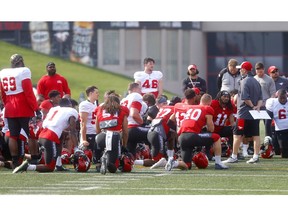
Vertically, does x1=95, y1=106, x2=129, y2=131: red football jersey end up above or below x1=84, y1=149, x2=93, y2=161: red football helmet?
above

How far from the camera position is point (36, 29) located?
68250 millimetres

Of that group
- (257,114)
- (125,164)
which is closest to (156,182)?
(125,164)

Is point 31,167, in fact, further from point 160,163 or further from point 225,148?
point 225,148

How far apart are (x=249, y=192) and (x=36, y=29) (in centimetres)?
5611

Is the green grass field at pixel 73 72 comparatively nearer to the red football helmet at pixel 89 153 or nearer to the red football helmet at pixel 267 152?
the red football helmet at pixel 267 152

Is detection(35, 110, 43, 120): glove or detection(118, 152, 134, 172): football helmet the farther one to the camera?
detection(35, 110, 43, 120): glove

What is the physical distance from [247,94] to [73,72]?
163ft

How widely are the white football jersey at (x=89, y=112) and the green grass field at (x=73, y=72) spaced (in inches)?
1661

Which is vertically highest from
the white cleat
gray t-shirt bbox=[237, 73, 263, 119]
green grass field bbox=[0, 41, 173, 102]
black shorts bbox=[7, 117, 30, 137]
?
green grass field bbox=[0, 41, 173, 102]

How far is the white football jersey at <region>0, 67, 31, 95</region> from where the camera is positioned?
1695 cm

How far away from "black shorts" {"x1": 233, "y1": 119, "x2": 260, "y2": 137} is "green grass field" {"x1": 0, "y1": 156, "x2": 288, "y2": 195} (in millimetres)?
1043

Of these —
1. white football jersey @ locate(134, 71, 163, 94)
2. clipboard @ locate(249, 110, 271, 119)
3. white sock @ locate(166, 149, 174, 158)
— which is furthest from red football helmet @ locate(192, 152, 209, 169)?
white football jersey @ locate(134, 71, 163, 94)

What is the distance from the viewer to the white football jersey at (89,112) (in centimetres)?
1894

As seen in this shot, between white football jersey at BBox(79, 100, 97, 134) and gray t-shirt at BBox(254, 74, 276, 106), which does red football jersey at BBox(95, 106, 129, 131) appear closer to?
white football jersey at BBox(79, 100, 97, 134)
